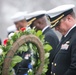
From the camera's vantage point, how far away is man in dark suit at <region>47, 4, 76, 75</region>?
4.40 m

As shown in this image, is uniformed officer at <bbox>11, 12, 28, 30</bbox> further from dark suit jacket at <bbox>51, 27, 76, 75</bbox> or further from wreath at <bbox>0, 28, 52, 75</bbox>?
dark suit jacket at <bbox>51, 27, 76, 75</bbox>

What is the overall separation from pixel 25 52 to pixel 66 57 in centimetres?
55

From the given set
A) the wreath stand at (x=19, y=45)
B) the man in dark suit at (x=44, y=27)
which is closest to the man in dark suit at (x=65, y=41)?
the wreath stand at (x=19, y=45)

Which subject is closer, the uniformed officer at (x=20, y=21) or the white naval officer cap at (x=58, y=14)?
the white naval officer cap at (x=58, y=14)

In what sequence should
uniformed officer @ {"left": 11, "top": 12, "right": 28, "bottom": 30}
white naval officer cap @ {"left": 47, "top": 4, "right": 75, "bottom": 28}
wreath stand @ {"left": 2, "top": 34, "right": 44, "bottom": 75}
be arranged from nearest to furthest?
wreath stand @ {"left": 2, "top": 34, "right": 44, "bottom": 75}, white naval officer cap @ {"left": 47, "top": 4, "right": 75, "bottom": 28}, uniformed officer @ {"left": 11, "top": 12, "right": 28, "bottom": 30}

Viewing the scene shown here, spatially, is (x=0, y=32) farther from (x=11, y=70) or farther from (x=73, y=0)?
(x=11, y=70)

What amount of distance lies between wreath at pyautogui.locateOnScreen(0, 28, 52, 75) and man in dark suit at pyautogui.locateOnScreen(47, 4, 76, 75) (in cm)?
17

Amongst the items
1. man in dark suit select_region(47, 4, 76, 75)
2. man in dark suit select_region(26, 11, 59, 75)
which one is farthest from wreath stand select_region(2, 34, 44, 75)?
man in dark suit select_region(26, 11, 59, 75)

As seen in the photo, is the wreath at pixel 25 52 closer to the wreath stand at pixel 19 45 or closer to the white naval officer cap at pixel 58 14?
the wreath stand at pixel 19 45

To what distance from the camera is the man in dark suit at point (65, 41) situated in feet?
14.4

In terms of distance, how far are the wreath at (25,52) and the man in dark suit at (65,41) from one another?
0.17m

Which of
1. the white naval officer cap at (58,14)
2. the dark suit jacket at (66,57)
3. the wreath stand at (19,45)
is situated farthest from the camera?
the white naval officer cap at (58,14)

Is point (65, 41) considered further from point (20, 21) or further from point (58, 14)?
point (20, 21)

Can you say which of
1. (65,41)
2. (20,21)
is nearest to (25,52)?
(65,41)
